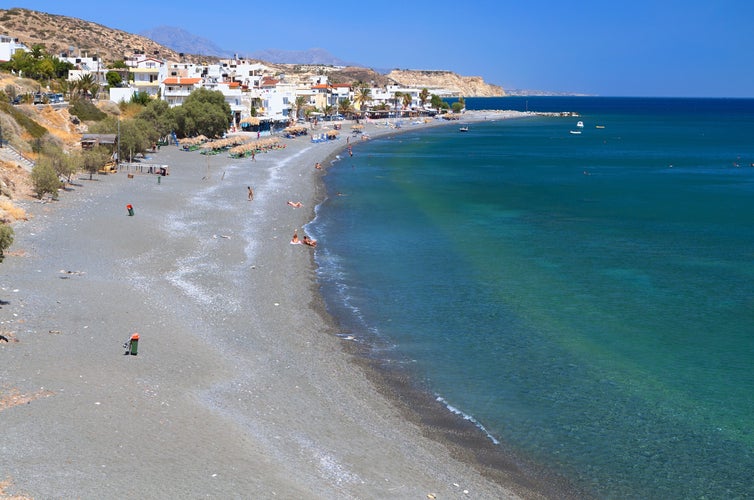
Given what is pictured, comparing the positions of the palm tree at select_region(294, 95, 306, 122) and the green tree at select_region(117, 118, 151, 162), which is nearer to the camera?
the green tree at select_region(117, 118, 151, 162)

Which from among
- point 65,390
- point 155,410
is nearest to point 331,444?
point 155,410

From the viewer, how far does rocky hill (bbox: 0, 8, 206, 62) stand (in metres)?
136

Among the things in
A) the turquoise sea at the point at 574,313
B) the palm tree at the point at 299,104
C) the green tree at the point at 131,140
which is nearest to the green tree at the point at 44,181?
the turquoise sea at the point at 574,313

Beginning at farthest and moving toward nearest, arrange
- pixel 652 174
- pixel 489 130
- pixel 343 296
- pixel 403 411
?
pixel 489 130 < pixel 652 174 < pixel 343 296 < pixel 403 411

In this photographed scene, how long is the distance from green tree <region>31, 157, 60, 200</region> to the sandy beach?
6978 millimetres

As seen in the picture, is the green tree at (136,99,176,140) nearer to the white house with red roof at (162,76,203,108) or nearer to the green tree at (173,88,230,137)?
the green tree at (173,88,230,137)

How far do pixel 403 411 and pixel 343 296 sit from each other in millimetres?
10259

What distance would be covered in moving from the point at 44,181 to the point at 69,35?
12666 cm

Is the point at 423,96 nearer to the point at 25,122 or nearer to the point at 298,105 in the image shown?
the point at 298,105

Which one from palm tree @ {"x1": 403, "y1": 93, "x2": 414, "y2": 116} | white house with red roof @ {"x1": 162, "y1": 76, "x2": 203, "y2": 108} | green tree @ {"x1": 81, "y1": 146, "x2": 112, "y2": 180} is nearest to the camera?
green tree @ {"x1": 81, "y1": 146, "x2": 112, "y2": 180}

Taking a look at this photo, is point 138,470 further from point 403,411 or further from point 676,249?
point 676,249

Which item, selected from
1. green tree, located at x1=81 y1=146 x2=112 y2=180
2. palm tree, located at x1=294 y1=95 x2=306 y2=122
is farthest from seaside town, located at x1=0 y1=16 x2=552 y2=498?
palm tree, located at x1=294 y1=95 x2=306 y2=122

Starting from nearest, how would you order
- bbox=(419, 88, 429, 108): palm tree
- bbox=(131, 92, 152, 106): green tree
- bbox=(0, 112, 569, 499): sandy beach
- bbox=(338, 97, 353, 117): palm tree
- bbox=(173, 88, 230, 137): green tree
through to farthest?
bbox=(0, 112, 569, 499): sandy beach → bbox=(173, 88, 230, 137): green tree → bbox=(131, 92, 152, 106): green tree → bbox=(338, 97, 353, 117): palm tree → bbox=(419, 88, 429, 108): palm tree

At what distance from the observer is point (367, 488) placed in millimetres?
14133
